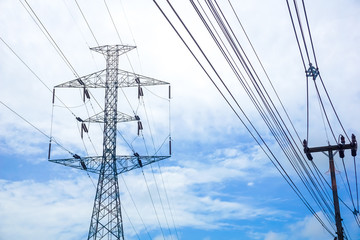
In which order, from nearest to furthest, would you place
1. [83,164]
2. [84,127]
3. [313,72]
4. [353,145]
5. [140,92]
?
[313,72], [353,145], [83,164], [84,127], [140,92]

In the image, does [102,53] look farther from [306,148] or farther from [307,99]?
[307,99]

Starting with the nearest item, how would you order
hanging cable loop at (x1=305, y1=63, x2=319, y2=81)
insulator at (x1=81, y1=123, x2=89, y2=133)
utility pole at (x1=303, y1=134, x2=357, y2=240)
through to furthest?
1. hanging cable loop at (x1=305, y1=63, x2=319, y2=81)
2. utility pole at (x1=303, y1=134, x2=357, y2=240)
3. insulator at (x1=81, y1=123, x2=89, y2=133)

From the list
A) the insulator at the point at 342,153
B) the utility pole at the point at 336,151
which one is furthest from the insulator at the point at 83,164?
the insulator at the point at 342,153

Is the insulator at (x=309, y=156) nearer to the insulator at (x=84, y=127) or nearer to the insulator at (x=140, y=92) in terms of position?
the insulator at (x=140, y=92)

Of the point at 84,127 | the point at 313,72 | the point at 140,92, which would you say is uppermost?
the point at 140,92

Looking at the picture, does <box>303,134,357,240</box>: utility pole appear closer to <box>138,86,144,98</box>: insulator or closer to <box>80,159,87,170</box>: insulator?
<box>138,86,144,98</box>: insulator

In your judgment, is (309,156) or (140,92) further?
(140,92)

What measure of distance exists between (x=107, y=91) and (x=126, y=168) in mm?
5862

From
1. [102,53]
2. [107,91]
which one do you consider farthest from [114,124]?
[102,53]

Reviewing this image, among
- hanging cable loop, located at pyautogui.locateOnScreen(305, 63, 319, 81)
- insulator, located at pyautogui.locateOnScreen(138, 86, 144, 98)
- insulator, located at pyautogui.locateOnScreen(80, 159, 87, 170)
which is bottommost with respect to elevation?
hanging cable loop, located at pyautogui.locateOnScreen(305, 63, 319, 81)

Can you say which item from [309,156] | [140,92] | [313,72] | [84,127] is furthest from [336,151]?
[84,127]

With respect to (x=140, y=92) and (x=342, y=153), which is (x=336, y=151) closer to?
(x=342, y=153)

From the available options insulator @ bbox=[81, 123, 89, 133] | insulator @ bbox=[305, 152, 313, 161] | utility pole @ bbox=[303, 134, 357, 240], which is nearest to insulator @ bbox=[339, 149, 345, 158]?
utility pole @ bbox=[303, 134, 357, 240]

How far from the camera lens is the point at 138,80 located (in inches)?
1226
